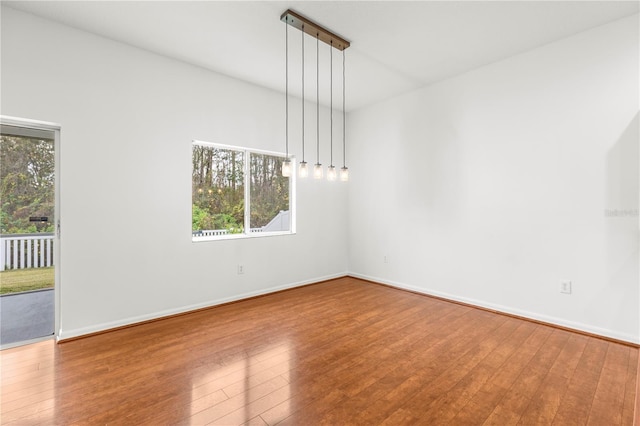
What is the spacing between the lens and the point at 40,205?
2863 millimetres

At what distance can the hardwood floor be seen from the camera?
1.81 m

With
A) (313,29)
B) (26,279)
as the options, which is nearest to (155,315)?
(26,279)

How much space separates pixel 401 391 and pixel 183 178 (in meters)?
3.15

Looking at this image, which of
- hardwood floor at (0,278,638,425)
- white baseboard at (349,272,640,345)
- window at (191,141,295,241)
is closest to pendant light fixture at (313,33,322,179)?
window at (191,141,295,241)

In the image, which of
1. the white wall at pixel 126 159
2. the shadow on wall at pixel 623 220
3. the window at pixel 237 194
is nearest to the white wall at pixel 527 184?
the shadow on wall at pixel 623 220

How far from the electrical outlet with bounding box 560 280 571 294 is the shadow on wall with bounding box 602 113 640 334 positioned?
272 millimetres

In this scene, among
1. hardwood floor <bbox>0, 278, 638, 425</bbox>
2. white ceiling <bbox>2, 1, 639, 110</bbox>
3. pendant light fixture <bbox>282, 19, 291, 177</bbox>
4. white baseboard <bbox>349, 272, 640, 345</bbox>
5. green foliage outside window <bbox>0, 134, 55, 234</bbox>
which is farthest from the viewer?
pendant light fixture <bbox>282, 19, 291, 177</bbox>

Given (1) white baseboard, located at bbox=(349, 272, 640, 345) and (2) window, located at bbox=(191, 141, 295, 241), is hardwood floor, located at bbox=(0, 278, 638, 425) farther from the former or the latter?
(2) window, located at bbox=(191, 141, 295, 241)

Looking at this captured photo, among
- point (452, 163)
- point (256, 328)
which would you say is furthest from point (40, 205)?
point (452, 163)

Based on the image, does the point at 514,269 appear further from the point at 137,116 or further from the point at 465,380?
the point at 137,116

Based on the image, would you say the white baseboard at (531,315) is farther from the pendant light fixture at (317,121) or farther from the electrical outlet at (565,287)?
the pendant light fixture at (317,121)

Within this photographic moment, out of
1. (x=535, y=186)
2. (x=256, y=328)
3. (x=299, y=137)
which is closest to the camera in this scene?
(x=256, y=328)

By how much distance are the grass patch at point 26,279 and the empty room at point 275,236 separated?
0.08 ft

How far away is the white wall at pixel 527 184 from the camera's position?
2816 mm
